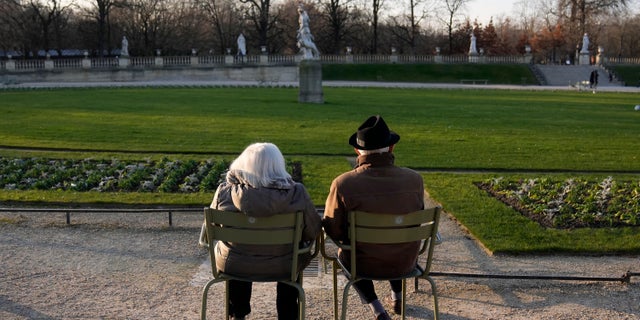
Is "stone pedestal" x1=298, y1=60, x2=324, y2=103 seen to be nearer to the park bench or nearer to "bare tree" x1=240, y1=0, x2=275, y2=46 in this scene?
the park bench

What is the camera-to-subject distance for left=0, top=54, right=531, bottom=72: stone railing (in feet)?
177

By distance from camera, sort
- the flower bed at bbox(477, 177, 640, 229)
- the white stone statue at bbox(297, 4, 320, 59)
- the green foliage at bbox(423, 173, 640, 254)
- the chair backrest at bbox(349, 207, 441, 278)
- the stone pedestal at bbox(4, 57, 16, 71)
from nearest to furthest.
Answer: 1. the chair backrest at bbox(349, 207, 441, 278)
2. the green foliage at bbox(423, 173, 640, 254)
3. the flower bed at bbox(477, 177, 640, 229)
4. the white stone statue at bbox(297, 4, 320, 59)
5. the stone pedestal at bbox(4, 57, 16, 71)

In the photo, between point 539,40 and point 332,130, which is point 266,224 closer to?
point 332,130

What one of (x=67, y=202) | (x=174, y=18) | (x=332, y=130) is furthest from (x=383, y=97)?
(x=174, y=18)

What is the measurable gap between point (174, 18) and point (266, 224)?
72.7 metres

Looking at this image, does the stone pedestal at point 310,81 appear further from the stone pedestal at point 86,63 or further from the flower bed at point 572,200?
the stone pedestal at point 86,63

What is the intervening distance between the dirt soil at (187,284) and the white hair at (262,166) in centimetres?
157

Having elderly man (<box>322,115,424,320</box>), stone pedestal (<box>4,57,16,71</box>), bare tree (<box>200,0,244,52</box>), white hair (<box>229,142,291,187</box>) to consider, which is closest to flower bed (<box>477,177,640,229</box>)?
elderly man (<box>322,115,424,320</box>)

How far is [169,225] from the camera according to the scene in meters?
9.50

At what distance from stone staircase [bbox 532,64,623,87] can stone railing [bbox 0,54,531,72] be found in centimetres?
472

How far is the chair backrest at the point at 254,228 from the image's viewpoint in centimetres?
503

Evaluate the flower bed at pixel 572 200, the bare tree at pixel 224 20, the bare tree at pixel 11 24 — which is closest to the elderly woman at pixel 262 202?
the flower bed at pixel 572 200

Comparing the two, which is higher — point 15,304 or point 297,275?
point 297,275

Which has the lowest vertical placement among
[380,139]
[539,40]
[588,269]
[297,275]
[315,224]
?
[588,269]
